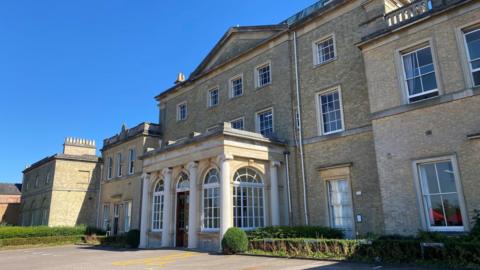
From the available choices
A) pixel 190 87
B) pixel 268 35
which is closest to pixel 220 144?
pixel 268 35

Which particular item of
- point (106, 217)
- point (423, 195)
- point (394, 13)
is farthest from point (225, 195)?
point (106, 217)

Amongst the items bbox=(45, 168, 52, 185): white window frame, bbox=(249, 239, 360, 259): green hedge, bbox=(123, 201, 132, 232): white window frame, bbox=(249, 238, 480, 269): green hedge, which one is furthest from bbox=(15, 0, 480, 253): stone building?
bbox=(45, 168, 52, 185): white window frame

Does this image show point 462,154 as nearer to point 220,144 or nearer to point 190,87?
point 220,144

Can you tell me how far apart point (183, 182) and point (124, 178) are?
1262 centimetres

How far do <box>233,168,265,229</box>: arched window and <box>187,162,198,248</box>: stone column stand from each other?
201cm

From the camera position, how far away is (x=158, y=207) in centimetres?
2100

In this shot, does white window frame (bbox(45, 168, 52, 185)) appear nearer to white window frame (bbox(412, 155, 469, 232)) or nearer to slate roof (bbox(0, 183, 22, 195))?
slate roof (bbox(0, 183, 22, 195))

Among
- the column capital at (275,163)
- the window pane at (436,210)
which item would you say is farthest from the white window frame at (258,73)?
the window pane at (436,210)

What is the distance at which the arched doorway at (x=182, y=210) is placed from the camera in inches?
762

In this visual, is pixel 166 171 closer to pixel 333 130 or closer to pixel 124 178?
pixel 333 130

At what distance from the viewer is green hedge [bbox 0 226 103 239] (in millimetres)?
26828

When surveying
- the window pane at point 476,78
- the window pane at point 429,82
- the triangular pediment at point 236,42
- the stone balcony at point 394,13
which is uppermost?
the triangular pediment at point 236,42

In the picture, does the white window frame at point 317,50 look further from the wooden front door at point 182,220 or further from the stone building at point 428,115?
the wooden front door at point 182,220

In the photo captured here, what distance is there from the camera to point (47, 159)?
3834 cm
